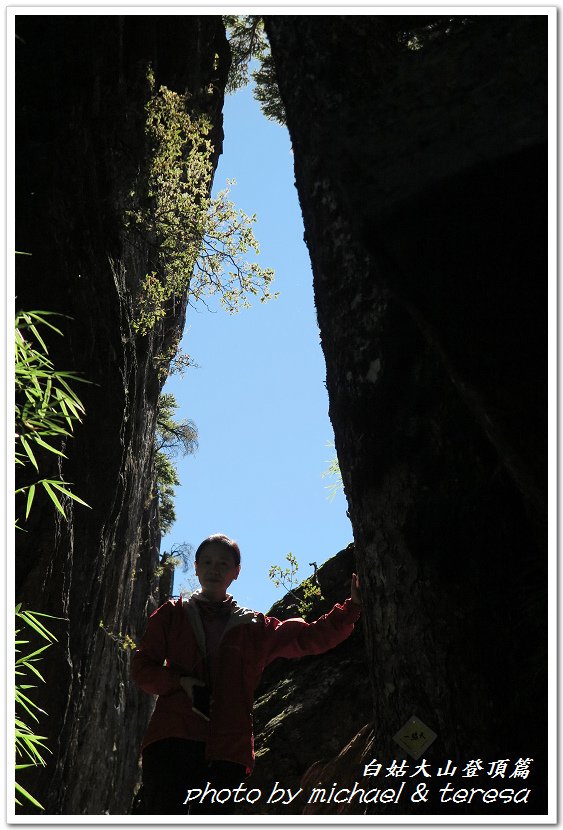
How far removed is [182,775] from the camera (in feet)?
12.6

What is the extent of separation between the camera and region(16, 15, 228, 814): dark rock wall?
227 inches

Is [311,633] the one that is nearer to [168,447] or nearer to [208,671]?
[208,671]

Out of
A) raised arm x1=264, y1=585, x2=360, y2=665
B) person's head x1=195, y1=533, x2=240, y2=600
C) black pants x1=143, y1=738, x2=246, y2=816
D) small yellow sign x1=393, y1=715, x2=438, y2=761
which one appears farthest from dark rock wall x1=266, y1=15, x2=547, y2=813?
person's head x1=195, y1=533, x2=240, y2=600

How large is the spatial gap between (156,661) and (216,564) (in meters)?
0.66

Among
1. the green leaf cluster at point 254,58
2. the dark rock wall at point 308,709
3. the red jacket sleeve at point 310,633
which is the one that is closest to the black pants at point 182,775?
the red jacket sleeve at point 310,633

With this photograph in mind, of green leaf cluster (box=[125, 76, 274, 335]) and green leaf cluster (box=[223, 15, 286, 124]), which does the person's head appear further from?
green leaf cluster (box=[223, 15, 286, 124])

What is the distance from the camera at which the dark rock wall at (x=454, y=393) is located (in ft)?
7.96

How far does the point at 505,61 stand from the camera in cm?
279

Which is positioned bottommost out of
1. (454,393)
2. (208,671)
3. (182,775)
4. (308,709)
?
(182,775)

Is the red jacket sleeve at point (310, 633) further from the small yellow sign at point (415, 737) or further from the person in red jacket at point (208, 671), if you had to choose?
the small yellow sign at point (415, 737)

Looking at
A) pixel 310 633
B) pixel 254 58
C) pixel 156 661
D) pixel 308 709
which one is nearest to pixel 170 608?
pixel 156 661

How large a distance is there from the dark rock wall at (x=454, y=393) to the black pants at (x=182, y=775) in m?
1.44

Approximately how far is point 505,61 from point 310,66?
140 cm

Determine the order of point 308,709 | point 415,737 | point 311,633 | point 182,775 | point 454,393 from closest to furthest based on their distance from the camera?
point 415,737 → point 454,393 → point 182,775 → point 311,633 → point 308,709
